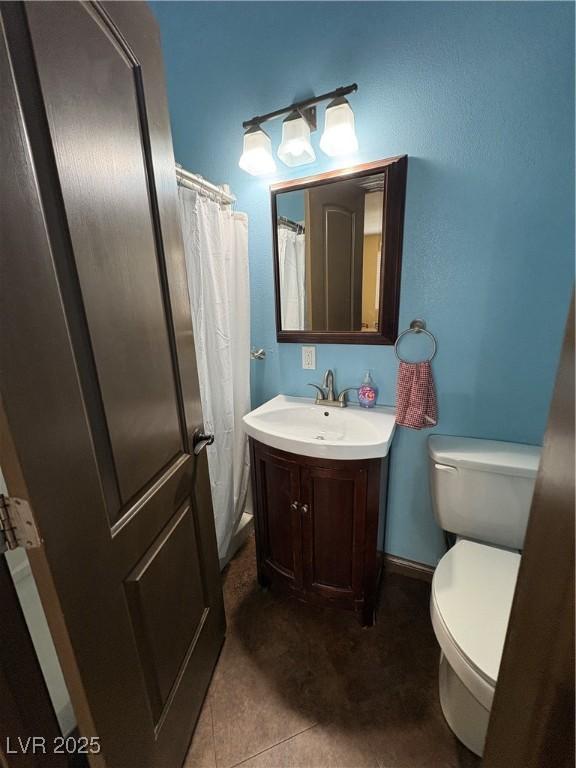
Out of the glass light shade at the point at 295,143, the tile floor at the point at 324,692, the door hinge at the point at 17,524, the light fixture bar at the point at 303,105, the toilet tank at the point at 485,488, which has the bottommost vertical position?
the tile floor at the point at 324,692

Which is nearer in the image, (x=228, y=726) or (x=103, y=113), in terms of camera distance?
(x=103, y=113)

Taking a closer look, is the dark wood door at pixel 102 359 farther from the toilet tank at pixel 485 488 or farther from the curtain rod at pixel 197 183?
the toilet tank at pixel 485 488

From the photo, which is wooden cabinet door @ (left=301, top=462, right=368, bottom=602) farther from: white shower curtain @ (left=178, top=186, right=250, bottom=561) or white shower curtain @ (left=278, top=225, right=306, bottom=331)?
white shower curtain @ (left=278, top=225, right=306, bottom=331)

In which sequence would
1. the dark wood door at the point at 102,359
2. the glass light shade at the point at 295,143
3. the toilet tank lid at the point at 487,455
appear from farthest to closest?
the glass light shade at the point at 295,143 → the toilet tank lid at the point at 487,455 → the dark wood door at the point at 102,359

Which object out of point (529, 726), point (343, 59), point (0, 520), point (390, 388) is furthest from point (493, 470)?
point (343, 59)

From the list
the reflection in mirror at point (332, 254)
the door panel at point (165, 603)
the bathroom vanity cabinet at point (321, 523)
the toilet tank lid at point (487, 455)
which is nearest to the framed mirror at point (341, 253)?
the reflection in mirror at point (332, 254)

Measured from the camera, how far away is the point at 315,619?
56.0 inches

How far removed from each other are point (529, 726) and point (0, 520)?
2.84ft

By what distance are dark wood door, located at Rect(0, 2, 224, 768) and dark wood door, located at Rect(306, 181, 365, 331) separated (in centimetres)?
72

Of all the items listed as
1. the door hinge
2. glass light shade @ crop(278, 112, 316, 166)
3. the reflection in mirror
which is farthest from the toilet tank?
glass light shade @ crop(278, 112, 316, 166)

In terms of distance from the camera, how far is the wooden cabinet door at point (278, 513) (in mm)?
1268

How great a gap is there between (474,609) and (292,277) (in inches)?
57.0

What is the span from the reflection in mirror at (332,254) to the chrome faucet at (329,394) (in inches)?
9.5

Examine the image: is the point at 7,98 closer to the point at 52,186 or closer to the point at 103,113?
the point at 52,186
